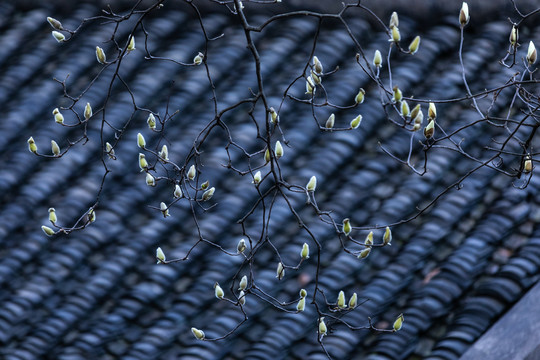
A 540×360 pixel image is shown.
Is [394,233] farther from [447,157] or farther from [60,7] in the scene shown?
[60,7]

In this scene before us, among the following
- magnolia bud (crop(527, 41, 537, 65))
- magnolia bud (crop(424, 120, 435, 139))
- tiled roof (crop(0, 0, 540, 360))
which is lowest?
tiled roof (crop(0, 0, 540, 360))

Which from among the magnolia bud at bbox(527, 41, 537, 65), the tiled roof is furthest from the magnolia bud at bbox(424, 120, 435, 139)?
the tiled roof

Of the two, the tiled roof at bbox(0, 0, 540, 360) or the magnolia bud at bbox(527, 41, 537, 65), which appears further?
the tiled roof at bbox(0, 0, 540, 360)

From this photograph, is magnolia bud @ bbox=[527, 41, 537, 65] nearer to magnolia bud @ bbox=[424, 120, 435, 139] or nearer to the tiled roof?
magnolia bud @ bbox=[424, 120, 435, 139]

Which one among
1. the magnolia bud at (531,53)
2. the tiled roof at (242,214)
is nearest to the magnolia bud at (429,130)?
the magnolia bud at (531,53)

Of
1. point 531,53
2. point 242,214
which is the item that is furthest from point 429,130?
point 242,214

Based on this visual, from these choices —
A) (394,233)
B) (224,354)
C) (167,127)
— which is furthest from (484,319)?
(167,127)

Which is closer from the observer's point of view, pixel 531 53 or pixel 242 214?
pixel 531 53

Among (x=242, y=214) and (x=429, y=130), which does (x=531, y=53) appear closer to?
(x=429, y=130)

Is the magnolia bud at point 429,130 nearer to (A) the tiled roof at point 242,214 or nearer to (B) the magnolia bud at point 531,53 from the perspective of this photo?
(B) the magnolia bud at point 531,53
